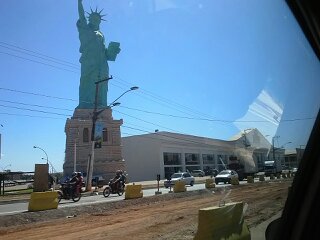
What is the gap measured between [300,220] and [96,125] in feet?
131

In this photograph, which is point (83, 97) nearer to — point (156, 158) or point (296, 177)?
point (156, 158)

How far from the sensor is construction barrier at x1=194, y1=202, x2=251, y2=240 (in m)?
6.34

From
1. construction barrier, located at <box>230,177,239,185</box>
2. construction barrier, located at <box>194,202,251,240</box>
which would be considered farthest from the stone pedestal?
construction barrier, located at <box>194,202,251,240</box>

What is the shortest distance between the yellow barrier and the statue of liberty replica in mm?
29733

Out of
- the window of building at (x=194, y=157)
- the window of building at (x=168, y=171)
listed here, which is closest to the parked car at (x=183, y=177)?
the window of building at (x=168, y=171)

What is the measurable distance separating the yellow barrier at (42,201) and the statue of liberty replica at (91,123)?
2973cm

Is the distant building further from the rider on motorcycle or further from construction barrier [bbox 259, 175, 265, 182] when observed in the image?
the rider on motorcycle

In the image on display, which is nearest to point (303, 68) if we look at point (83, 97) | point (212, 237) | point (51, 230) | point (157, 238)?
point (212, 237)

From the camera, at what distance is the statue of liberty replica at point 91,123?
177 feet

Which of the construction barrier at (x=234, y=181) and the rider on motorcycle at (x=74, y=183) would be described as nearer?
the construction barrier at (x=234, y=181)

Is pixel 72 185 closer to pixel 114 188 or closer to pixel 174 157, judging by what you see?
pixel 114 188

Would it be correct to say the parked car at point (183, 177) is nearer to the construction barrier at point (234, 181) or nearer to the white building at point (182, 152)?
the white building at point (182, 152)

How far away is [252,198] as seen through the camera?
31.1 ft

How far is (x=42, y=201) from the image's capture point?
20266mm
